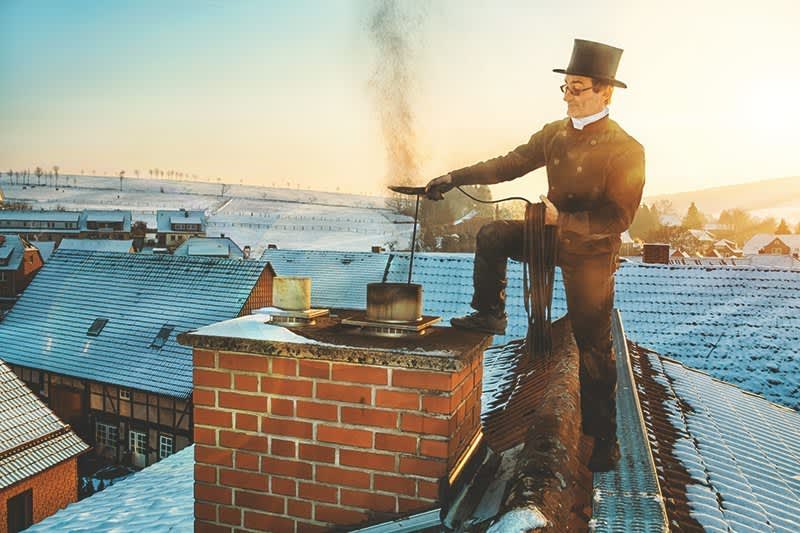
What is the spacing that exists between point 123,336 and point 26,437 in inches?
288

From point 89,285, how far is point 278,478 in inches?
815

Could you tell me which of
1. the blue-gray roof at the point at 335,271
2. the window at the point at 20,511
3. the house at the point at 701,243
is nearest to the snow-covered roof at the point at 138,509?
the window at the point at 20,511

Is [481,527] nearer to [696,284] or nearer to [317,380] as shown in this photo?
[317,380]

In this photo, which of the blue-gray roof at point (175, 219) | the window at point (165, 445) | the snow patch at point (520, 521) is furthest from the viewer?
the blue-gray roof at point (175, 219)

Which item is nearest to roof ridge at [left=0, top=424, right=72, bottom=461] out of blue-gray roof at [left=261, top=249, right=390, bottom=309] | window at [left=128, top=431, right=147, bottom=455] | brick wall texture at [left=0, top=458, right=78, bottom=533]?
brick wall texture at [left=0, top=458, right=78, bottom=533]

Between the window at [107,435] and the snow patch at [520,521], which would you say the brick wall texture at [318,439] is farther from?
the window at [107,435]

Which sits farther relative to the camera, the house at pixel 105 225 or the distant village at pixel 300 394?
the house at pixel 105 225

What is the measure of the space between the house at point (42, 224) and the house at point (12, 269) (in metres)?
24.7

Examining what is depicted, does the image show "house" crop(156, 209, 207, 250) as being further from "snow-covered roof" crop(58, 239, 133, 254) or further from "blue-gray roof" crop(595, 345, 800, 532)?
"blue-gray roof" crop(595, 345, 800, 532)

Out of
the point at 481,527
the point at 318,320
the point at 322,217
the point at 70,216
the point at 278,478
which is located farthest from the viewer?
the point at 322,217

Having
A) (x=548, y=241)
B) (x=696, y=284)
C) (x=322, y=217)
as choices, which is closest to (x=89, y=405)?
(x=696, y=284)

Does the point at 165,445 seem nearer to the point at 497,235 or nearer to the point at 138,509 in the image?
the point at 138,509

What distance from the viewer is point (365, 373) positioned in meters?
2.20

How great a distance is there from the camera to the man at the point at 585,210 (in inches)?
92.7
